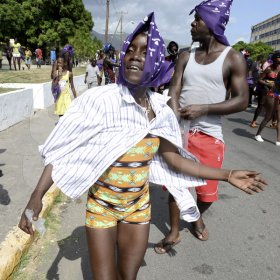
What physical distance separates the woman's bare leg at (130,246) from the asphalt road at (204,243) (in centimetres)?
83

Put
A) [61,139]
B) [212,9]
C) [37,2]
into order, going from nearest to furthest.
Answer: [61,139] → [212,9] → [37,2]

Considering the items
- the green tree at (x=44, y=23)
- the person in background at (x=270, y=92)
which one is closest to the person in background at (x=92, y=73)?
the person in background at (x=270, y=92)

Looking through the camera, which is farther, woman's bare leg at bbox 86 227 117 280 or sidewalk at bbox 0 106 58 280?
sidewalk at bbox 0 106 58 280

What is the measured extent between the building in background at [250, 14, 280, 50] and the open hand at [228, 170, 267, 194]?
9559cm

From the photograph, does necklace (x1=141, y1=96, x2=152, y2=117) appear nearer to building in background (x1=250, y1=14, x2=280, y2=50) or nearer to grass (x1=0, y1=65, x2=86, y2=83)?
grass (x1=0, y1=65, x2=86, y2=83)

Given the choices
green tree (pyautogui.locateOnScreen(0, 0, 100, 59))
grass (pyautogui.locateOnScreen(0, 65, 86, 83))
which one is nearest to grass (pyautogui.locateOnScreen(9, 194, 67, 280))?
grass (pyautogui.locateOnScreen(0, 65, 86, 83))

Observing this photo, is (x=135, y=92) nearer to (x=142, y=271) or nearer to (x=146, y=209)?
(x=146, y=209)

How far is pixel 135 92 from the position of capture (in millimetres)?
1968

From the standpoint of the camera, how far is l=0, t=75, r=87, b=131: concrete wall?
280 inches

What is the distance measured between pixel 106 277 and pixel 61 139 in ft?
2.74

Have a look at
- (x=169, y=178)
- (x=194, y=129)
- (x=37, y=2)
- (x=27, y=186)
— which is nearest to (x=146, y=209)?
(x=169, y=178)

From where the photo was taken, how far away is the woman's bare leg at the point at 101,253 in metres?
1.93

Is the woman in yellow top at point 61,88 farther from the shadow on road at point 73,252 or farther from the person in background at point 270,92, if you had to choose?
the person in background at point 270,92

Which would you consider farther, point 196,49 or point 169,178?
point 196,49
